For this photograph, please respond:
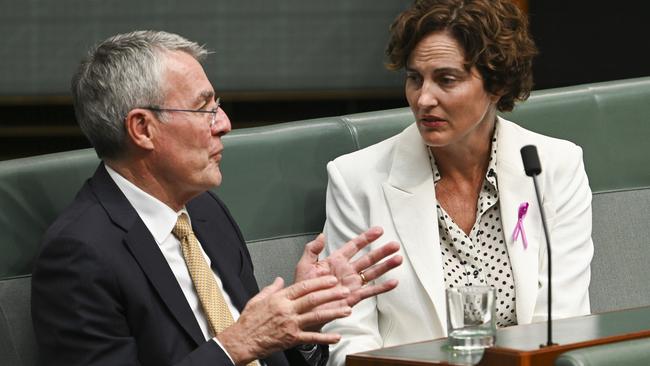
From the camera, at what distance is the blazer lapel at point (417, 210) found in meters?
2.96

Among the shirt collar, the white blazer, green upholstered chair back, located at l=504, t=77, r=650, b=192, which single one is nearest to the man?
the shirt collar

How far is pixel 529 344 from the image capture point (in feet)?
6.67

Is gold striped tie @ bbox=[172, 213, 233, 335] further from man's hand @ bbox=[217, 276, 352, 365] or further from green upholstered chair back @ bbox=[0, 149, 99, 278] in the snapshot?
green upholstered chair back @ bbox=[0, 149, 99, 278]

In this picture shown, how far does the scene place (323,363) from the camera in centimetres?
274

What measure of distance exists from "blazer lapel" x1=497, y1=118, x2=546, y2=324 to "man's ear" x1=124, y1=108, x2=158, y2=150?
955mm

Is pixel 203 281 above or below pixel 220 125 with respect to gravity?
below

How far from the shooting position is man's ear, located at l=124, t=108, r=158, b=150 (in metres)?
2.51

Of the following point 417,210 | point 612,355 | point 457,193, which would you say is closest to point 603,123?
point 457,193

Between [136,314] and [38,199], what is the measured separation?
0.48 meters

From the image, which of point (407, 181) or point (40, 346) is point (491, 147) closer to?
point (407, 181)

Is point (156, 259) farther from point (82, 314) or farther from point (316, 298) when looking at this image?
point (316, 298)

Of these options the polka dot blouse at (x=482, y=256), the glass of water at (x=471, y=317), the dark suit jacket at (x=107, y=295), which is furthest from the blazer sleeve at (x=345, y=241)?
the glass of water at (x=471, y=317)

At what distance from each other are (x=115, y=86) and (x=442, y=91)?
86 centimetres

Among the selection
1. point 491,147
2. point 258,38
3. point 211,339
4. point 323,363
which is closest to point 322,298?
point 211,339
